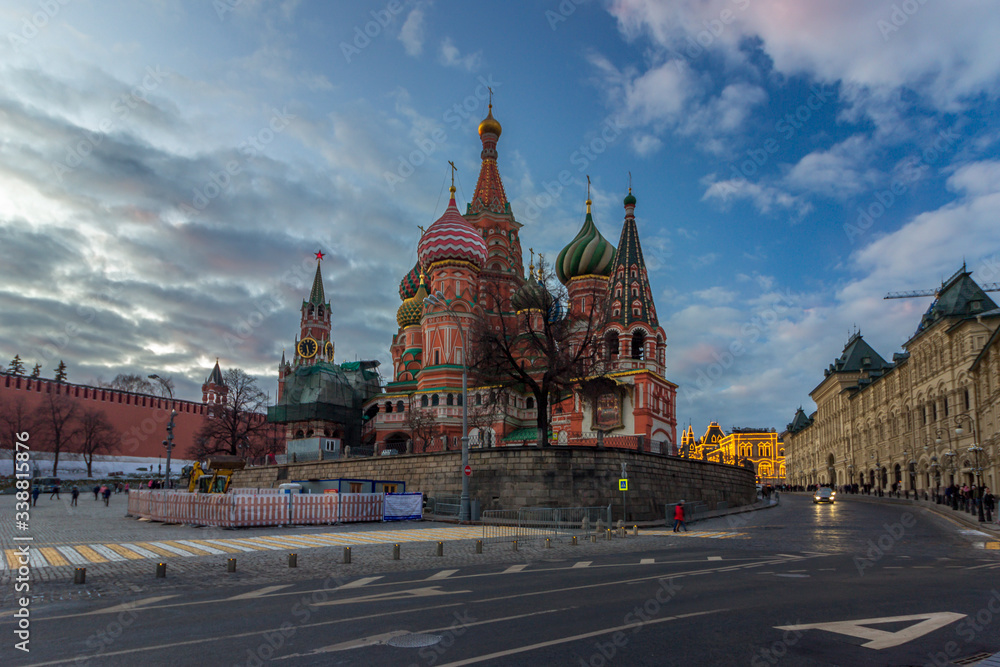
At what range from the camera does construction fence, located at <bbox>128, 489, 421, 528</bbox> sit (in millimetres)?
24609

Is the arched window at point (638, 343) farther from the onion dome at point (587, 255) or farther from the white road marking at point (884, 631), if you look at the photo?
the white road marking at point (884, 631)

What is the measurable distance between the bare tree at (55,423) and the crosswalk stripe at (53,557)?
199 feet

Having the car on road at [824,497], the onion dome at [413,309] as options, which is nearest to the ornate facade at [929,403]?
the car on road at [824,497]

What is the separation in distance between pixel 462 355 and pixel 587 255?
23180 mm

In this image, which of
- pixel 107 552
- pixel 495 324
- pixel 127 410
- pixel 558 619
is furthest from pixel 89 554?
pixel 127 410

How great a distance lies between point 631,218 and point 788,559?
4208 centimetres

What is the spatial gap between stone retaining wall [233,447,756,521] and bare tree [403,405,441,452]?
13.6 metres

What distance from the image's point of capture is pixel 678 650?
22.6 ft

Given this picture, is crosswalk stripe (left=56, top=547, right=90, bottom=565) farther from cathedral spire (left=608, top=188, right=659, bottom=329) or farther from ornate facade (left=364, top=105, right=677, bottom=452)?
cathedral spire (left=608, top=188, right=659, bottom=329)

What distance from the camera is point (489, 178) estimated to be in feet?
236

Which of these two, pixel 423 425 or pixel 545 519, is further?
pixel 423 425

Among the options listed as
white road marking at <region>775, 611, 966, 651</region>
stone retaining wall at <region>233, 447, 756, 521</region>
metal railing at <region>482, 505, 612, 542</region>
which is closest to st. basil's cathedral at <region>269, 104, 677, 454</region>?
stone retaining wall at <region>233, 447, 756, 521</region>

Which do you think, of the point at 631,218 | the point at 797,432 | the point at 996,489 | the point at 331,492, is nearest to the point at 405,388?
the point at 631,218

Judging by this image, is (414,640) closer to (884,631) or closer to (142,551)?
(884,631)
